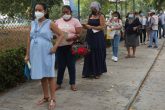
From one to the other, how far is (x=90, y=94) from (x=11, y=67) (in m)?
1.67

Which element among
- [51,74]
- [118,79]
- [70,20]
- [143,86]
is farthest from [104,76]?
[51,74]

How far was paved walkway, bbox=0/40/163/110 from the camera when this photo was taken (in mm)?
7230

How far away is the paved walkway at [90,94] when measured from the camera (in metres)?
7.23

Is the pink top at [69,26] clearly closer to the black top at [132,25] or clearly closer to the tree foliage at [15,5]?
the tree foliage at [15,5]

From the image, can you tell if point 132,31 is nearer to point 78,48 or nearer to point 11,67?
point 78,48

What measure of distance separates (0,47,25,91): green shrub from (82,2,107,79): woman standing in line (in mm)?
1648

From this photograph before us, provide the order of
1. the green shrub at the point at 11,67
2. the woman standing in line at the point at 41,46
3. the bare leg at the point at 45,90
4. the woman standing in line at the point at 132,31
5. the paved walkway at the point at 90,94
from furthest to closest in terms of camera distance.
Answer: the woman standing in line at the point at 132,31
the green shrub at the point at 11,67
the paved walkway at the point at 90,94
the bare leg at the point at 45,90
the woman standing in line at the point at 41,46

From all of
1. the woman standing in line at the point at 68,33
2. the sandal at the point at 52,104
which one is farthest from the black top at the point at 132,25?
the sandal at the point at 52,104

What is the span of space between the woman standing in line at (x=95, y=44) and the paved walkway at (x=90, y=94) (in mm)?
265

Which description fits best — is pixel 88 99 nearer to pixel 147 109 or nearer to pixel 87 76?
pixel 147 109

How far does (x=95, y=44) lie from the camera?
990 centimetres

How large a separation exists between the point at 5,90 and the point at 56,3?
760cm

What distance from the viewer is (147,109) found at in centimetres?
733

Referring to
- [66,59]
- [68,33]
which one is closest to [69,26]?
[68,33]
